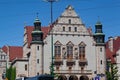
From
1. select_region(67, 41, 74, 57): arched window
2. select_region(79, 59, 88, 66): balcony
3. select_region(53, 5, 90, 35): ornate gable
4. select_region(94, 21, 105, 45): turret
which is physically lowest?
select_region(79, 59, 88, 66): balcony

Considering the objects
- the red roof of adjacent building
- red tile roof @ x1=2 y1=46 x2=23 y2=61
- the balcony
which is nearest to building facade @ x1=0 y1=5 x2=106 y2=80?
the balcony

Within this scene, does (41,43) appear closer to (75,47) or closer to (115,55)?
(75,47)

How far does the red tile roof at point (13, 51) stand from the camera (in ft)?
412

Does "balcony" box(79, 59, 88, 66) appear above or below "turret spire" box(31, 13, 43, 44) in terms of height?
below

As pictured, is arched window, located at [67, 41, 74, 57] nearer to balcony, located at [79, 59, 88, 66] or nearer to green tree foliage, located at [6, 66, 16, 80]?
balcony, located at [79, 59, 88, 66]

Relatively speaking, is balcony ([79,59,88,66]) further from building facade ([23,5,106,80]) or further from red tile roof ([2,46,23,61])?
red tile roof ([2,46,23,61])

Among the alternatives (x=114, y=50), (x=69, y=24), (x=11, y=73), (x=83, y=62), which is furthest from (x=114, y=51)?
(x=11, y=73)

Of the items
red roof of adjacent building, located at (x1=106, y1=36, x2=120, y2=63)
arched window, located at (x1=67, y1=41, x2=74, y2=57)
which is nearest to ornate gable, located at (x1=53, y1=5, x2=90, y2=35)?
arched window, located at (x1=67, y1=41, x2=74, y2=57)

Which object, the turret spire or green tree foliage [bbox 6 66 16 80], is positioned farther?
green tree foliage [bbox 6 66 16 80]

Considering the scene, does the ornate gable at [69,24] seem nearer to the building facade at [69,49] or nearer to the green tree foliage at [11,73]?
the building facade at [69,49]

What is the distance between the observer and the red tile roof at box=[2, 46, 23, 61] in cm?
12549

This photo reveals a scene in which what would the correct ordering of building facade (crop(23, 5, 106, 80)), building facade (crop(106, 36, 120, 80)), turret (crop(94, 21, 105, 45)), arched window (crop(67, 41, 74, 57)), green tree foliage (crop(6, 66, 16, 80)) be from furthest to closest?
green tree foliage (crop(6, 66, 16, 80)), building facade (crop(106, 36, 120, 80)), turret (crop(94, 21, 105, 45)), arched window (crop(67, 41, 74, 57)), building facade (crop(23, 5, 106, 80))

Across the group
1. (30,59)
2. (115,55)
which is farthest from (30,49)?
(115,55)

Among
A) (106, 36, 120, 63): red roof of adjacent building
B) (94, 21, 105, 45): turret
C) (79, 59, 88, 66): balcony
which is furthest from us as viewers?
(106, 36, 120, 63): red roof of adjacent building
